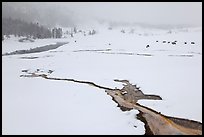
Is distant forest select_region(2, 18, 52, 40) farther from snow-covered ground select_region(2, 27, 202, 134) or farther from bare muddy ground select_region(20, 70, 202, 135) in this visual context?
bare muddy ground select_region(20, 70, 202, 135)

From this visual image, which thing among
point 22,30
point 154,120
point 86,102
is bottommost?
point 154,120

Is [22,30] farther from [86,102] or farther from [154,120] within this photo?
[154,120]

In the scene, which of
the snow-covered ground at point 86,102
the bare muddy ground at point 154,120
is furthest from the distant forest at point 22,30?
the bare muddy ground at point 154,120

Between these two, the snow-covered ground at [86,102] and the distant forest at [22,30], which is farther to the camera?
the distant forest at [22,30]

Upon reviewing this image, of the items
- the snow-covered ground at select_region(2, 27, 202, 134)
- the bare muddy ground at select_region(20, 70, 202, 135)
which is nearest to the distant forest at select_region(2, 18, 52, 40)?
the snow-covered ground at select_region(2, 27, 202, 134)

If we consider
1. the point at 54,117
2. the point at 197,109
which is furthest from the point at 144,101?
the point at 54,117

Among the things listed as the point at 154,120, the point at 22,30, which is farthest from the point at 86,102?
the point at 22,30

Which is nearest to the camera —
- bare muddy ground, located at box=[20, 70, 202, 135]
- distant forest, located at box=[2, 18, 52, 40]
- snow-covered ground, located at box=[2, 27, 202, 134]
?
bare muddy ground, located at box=[20, 70, 202, 135]

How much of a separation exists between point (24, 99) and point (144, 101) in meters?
6.29

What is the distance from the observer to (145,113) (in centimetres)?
1203

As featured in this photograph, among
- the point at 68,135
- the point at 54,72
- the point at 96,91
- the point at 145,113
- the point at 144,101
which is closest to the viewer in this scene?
the point at 68,135

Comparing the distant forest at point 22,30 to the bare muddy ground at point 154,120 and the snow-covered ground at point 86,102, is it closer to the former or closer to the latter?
the snow-covered ground at point 86,102

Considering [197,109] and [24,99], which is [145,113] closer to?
[197,109]

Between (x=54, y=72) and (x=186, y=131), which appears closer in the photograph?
(x=186, y=131)
